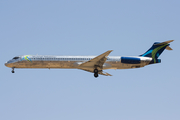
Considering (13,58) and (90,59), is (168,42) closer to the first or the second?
(90,59)

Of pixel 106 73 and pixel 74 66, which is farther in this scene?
pixel 106 73

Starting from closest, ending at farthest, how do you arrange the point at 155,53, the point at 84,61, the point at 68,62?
the point at 68,62
the point at 84,61
the point at 155,53

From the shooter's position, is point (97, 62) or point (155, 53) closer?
point (97, 62)

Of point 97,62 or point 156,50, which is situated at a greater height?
point 156,50

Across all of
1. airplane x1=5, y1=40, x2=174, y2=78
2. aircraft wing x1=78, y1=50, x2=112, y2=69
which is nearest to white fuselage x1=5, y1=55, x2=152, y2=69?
airplane x1=5, y1=40, x2=174, y2=78

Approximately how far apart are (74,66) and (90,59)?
3.02 metres

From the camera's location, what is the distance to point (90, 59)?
189 ft

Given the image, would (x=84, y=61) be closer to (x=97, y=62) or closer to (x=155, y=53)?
(x=97, y=62)

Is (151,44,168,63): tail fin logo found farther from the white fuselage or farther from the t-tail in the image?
the white fuselage

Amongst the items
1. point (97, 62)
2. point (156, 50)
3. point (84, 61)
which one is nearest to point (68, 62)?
point (84, 61)

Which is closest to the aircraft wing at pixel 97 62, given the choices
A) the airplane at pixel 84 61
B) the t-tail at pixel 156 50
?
the airplane at pixel 84 61

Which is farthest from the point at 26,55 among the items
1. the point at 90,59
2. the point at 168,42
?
the point at 168,42

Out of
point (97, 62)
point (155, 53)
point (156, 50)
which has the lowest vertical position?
point (97, 62)

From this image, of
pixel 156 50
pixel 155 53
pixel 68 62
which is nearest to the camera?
pixel 68 62
